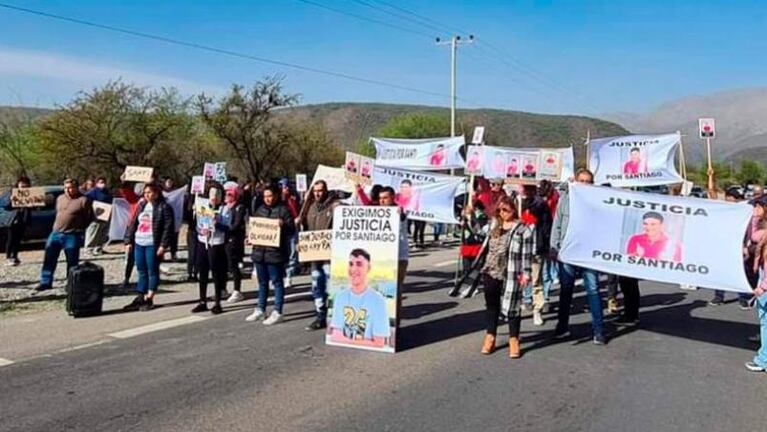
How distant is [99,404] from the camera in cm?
584

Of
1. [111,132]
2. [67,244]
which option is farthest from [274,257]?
[111,132]

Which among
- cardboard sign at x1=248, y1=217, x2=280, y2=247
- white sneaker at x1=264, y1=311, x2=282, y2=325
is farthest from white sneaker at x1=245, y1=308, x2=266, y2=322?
cardboard sign at x1=248, y1=217, x2=280, y2=247

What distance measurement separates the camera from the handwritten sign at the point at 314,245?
8711mm

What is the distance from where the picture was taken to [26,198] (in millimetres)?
13742

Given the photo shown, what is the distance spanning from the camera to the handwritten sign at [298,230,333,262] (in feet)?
28.6

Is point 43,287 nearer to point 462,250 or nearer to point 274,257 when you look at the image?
point 274,257

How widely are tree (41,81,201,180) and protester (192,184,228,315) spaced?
25783 millimetres

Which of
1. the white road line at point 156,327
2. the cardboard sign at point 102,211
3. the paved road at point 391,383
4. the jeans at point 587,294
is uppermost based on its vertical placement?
the cardboard sign at point 102,211

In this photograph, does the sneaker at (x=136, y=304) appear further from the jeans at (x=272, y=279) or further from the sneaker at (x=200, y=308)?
the jeans at (x=272, y=279)

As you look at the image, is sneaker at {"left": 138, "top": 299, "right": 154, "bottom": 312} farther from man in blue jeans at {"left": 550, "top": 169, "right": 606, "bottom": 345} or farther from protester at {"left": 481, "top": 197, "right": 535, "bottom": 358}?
man in blue jeans at {"left": 550, "top": 169, "right": 606, "bottom": 345}

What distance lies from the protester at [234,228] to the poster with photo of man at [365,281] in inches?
94.1

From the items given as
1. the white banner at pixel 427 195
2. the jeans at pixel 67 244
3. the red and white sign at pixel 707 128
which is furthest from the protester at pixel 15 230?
the red and white sign at pixel 707 128

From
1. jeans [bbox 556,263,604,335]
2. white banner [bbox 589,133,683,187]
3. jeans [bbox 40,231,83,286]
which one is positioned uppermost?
white banner [bbox 589,133,683,187]

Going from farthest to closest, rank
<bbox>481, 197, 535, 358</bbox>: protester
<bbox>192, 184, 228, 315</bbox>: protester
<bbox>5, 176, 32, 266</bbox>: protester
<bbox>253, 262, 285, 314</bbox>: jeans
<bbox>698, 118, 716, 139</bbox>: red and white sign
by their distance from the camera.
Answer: <bbox>5, 176, 32, 266</bbox>: protester → <bbox>698, 118, 716, 139</bbox>: red and white sign → <bbox>192, 184, 228, 315</bbox>: protester → <bbox>253, 262, 285, 314</bbox>: jeans → <bbox>481, 197, 535, 358</bbox>: protester
